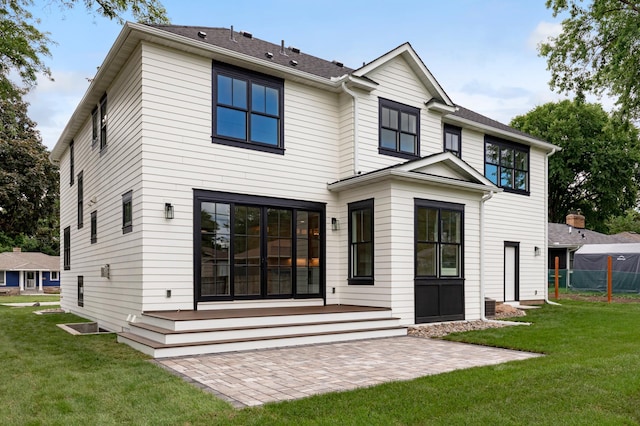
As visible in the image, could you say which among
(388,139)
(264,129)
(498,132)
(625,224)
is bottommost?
(625,224)

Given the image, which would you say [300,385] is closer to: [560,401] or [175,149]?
[560,401]

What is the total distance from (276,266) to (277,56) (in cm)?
503

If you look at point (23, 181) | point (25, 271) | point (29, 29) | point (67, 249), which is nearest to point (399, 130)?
point (29, 29)

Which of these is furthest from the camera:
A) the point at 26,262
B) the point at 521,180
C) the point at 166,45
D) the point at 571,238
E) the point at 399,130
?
the point at 26,262

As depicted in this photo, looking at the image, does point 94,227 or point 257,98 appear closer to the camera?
point 257,98

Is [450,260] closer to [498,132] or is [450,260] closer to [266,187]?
[266,187]

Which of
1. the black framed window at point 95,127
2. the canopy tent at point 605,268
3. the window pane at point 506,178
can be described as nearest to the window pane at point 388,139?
the window pane at point 506,178

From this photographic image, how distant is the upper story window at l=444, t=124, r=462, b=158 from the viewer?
1415 cm

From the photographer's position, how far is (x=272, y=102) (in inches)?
416

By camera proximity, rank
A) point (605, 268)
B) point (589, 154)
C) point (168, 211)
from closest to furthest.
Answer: point (168, 211) < point (605, 268) < point (589, 154)

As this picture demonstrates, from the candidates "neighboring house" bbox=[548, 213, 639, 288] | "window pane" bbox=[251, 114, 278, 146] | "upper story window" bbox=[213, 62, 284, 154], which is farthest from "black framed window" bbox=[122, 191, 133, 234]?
"neighboring house" bbox=[548, 213, 639, 288]

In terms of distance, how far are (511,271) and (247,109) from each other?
1011 cm

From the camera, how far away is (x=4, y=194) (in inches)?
917

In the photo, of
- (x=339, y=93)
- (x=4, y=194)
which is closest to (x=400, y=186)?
(x=339, y=93)
